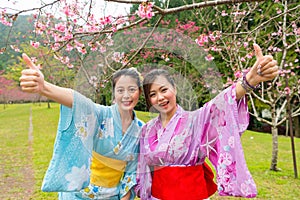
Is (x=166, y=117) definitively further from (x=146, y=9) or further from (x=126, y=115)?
(x=146, y=9)

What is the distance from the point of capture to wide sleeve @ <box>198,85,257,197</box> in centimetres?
167

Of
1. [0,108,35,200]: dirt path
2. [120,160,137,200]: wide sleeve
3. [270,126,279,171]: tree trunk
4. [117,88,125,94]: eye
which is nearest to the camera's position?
[117,88,125,94]: eye

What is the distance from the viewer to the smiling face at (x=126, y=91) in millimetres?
1759

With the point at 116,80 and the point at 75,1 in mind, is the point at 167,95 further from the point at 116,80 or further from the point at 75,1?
the point at 75,1

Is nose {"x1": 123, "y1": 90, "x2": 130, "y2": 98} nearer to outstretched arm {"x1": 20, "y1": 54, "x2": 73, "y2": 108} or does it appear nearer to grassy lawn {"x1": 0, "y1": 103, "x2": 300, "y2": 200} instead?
grassy lawn {"x1": 0, "y1": 103, "x2": 300, "y2": 200}

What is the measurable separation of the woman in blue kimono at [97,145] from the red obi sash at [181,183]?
0.72 feet

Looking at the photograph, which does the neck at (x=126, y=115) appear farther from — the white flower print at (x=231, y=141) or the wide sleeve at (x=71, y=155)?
the white flower print at (x=231, y=141)

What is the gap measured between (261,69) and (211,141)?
47 centimetres

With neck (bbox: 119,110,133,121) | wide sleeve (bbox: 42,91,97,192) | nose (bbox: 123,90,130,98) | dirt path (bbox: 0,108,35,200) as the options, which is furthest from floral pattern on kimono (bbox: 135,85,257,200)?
dirt path (bbox: 0,108,35,200)

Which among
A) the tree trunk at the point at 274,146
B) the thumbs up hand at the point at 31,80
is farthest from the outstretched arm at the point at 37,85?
the tree trunk at the point at 274,146

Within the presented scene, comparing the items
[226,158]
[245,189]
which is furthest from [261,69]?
[245,189]

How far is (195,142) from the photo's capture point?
179 centimetres

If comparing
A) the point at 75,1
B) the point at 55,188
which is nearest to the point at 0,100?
the point at 75,1

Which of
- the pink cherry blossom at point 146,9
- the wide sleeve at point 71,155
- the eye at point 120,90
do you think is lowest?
the wide sleeve at point 71,155
